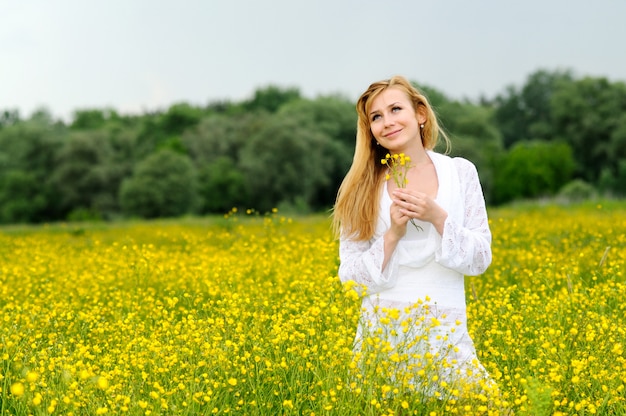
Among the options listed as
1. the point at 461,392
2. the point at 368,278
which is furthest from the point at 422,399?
the point at 368,278

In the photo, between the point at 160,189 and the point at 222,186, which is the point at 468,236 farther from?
the point at 222,186

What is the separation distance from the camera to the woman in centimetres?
402

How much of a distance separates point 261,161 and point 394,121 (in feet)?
161

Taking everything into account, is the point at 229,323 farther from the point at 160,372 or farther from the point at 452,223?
the point at 452,223

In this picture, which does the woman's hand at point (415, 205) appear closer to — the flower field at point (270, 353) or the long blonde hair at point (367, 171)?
the long blonde hair at point (367, 171)

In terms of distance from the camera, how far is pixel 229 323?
4.89m

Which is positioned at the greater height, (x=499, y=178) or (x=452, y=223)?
(x=452, y=223)

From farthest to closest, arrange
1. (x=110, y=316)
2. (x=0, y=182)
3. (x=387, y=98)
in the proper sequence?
(x=0, y=182), (x=110, y=316), (x=387, y=98)

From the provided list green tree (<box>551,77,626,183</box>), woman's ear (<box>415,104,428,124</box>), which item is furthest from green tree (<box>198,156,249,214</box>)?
woman's ear (<box>415,104,428,124</box>)

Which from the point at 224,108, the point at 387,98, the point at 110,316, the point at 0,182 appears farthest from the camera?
the point at 224,108

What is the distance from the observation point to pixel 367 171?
4.53 metres

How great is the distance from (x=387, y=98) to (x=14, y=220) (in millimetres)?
54654

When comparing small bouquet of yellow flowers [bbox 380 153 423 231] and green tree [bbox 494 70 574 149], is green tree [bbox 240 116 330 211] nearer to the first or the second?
green tree [bbox 494 70 574 149]

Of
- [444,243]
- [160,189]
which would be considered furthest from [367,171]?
[160,189]
